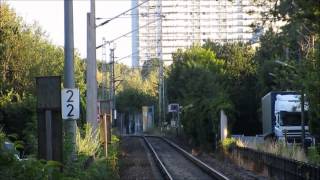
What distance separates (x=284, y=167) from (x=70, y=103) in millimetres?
9053

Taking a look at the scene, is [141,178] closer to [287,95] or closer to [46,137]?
[46,137]

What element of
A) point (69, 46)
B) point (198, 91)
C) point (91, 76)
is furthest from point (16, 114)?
point (198, 91)

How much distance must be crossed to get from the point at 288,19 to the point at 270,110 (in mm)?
36982

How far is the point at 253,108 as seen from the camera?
69.8 meters

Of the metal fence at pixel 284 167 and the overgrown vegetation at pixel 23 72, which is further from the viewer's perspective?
the overgrown vegetation at pixel 23 72

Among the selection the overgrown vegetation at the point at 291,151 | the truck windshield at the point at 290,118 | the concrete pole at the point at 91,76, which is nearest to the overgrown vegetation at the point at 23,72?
the concrete pole at the point at 91,76

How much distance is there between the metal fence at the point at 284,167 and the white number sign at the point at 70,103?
6.52 meters

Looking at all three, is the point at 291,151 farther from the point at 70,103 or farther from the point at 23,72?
the point at 23,72

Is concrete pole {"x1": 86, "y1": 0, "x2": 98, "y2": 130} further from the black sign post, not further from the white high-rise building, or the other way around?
the white high-rise building

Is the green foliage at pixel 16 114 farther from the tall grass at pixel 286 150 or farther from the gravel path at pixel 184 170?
the tall grass at pixel 286 150

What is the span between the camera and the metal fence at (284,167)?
19.4m

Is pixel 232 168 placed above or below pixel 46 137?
below

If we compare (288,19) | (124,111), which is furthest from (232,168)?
(124,111)

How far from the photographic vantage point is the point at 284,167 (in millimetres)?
23578
